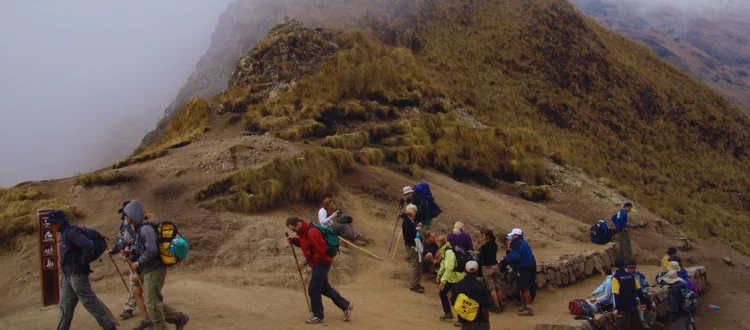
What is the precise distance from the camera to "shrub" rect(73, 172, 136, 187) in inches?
606

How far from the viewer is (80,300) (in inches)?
296

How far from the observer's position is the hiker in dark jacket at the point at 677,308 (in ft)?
35.8

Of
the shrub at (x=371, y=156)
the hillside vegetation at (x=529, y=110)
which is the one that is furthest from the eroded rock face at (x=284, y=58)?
the shrub at (x=371, y=156)

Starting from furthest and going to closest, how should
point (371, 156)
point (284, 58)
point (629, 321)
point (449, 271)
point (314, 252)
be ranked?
point (284, 58), point (371, 156), point (629, 321), point (449, 271), point (314, 252)

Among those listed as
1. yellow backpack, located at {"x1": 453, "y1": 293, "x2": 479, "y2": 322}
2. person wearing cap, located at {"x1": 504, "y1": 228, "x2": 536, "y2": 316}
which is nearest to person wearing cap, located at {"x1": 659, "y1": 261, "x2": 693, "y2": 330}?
person wearing cap, located at {"x1": 504, "y1": 228, "x2": 536, "y2": 316}

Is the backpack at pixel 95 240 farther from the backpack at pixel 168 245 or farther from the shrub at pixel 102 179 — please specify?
the shrub at pixel 102 179

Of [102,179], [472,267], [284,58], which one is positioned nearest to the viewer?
[472,267]

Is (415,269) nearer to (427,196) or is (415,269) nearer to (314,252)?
(427,196)

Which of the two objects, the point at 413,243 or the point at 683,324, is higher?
the point at 413,243

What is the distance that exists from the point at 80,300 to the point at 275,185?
7487 millimetres

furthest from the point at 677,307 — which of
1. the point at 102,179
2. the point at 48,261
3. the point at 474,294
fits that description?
the point at 102,179

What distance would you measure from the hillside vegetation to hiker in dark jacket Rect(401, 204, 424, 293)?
8180 millimetres

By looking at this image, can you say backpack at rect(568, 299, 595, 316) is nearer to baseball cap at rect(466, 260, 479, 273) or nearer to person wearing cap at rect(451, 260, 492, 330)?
person wearing cap at rect(451, 260, 492, 330)

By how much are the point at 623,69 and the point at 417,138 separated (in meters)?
24.6
